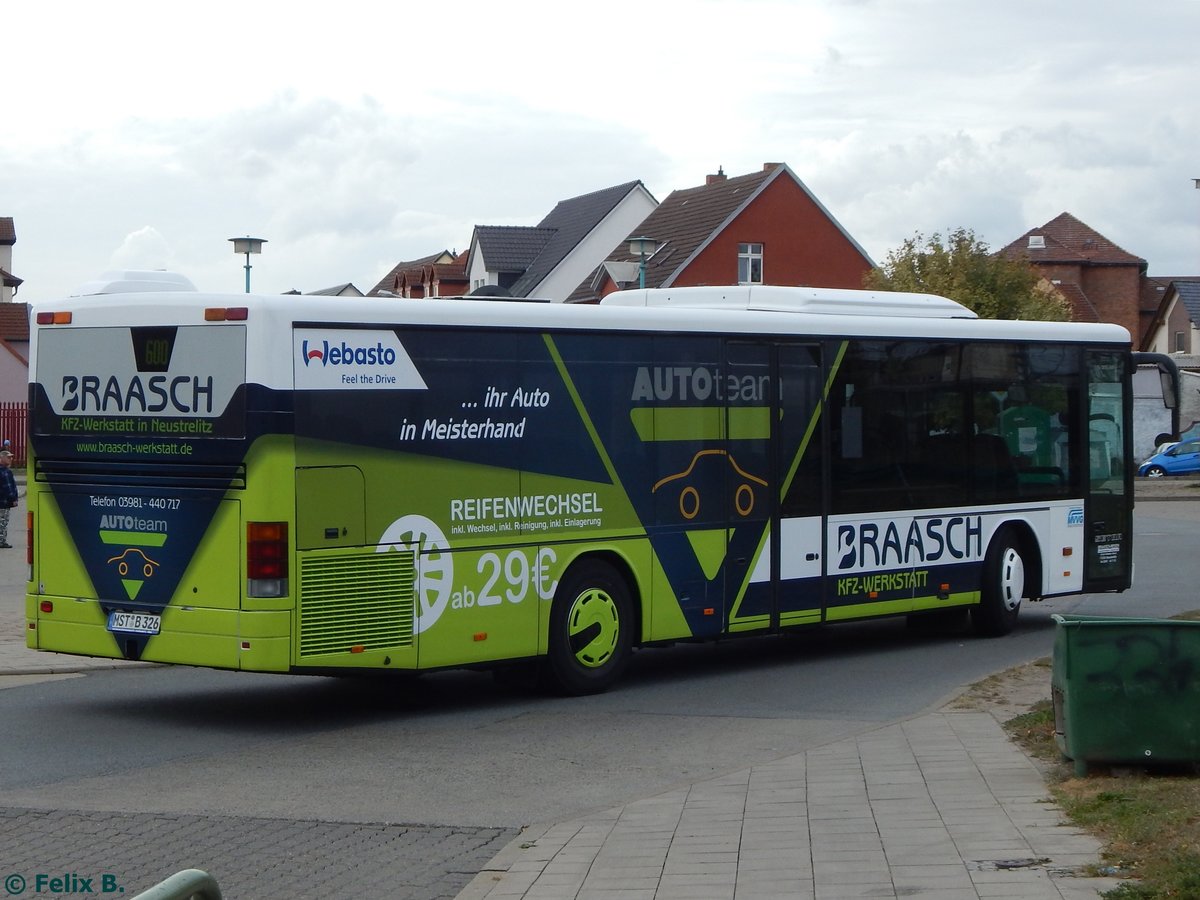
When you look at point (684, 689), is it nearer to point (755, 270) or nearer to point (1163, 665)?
point (1163, 665)

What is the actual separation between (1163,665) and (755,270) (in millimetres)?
50974

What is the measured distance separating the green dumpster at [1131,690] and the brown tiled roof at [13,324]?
6645 centimetres

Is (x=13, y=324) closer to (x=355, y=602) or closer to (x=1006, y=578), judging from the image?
Answer: (x=1006, y=578)

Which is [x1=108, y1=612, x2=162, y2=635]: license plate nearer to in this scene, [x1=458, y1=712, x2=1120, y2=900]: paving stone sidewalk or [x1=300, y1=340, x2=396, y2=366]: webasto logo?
[x1=300, y1=340, x2=396, y2=366]: webasto logo

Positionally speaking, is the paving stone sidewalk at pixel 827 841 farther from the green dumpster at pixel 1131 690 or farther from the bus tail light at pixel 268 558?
the bus tail light at pixel 268 558

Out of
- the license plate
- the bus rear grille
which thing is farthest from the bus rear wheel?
the license plate

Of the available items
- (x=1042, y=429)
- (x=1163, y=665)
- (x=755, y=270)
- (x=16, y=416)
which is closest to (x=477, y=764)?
(x=1163, y=665)

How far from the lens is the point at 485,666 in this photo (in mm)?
11867

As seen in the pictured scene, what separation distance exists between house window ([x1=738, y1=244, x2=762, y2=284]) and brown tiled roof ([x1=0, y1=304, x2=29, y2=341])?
102ft

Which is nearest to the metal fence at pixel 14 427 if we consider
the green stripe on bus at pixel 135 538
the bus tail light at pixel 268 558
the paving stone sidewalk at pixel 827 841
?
the green stripe on bus at pixel 135 538

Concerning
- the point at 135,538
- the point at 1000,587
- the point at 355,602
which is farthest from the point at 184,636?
the point at 1000,587

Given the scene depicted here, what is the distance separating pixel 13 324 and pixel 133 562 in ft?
215

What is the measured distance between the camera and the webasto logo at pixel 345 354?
1079cm

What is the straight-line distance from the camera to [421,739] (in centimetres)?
1088
